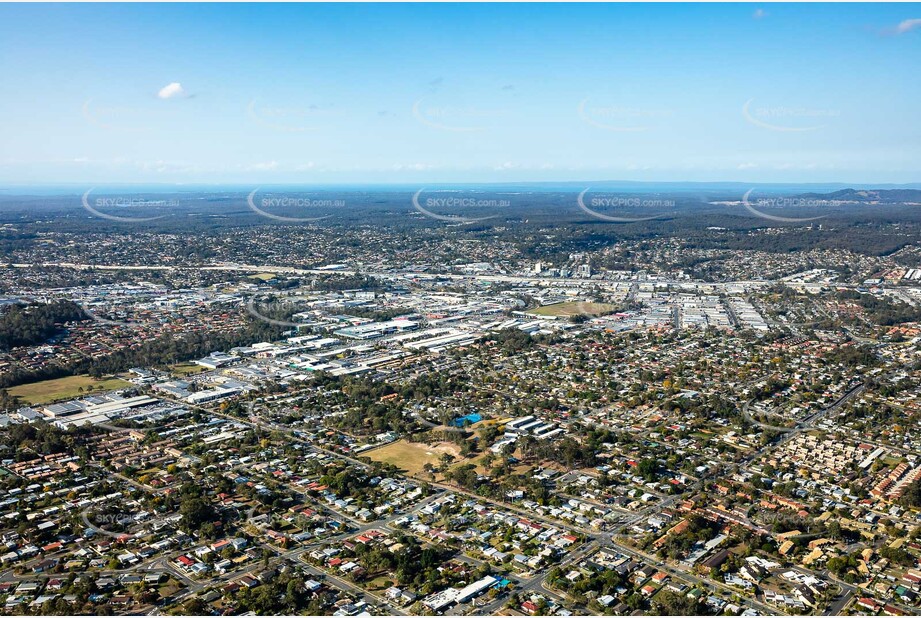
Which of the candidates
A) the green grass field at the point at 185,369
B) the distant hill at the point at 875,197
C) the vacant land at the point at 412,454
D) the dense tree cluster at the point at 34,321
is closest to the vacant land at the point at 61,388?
the green grass field at the point at 185,369

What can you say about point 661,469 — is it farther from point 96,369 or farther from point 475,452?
point 96,369

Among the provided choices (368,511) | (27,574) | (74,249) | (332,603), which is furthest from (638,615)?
(74,249)

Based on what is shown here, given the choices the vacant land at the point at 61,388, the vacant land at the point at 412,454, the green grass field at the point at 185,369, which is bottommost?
the vacant land at the point at 412,454

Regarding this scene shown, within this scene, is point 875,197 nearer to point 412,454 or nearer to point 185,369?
point 185,369

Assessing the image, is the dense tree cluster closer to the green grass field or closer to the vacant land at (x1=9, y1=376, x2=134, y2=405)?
the vacant land at (x1=9, y1=376, x2=134, y2=405)

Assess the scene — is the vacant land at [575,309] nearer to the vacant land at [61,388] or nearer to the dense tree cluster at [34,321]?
the vacant land at [61,388]

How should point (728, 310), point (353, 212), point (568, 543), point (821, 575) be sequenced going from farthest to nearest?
point (353, 212) < point (728, 310) < point (568, 543) < point (821, 575)
